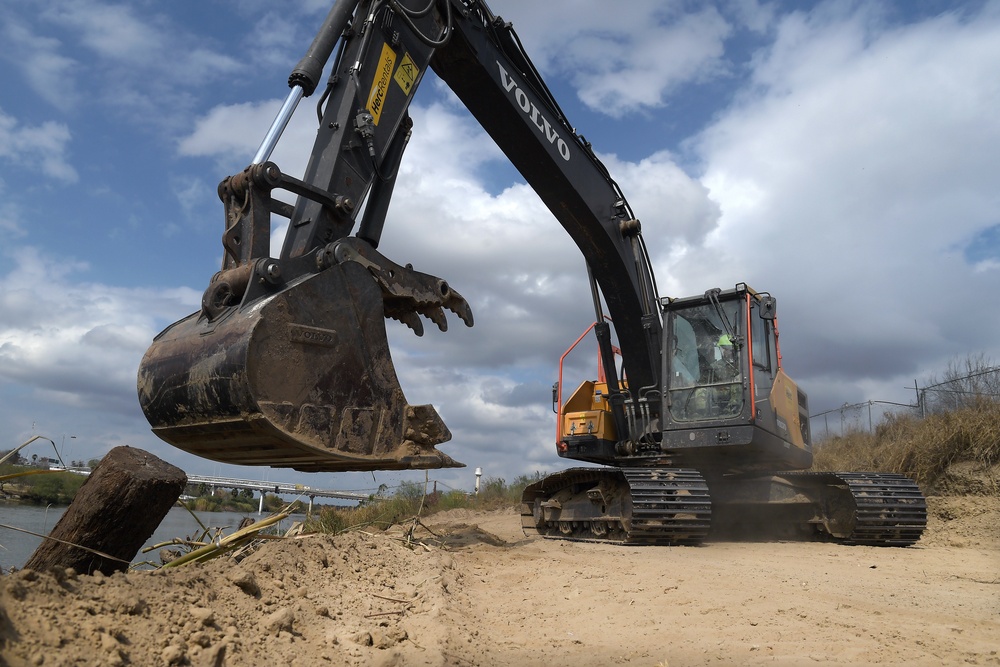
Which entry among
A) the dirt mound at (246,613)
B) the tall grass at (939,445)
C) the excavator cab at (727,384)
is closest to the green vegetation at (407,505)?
the dirt mound at (246,613)

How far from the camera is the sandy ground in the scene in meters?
2.50

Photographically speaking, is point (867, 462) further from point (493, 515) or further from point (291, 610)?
point (291, 610)

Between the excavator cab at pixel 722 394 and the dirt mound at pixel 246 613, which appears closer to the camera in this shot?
the dirt mound at pixel 246 613

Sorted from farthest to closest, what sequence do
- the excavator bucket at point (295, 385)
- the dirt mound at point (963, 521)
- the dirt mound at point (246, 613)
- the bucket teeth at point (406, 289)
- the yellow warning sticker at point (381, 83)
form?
the dirt mound at point (963, 521)
the yellow warning sticker at point (381, 83)
the bucket teeth at point (406, 289)
the excavator bucket at point (295, 385)
the dirt mound at point (246, 613)

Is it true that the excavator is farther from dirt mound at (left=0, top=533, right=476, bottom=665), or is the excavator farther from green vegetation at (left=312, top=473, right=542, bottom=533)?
green vegetation at (left=312, top=473, right=542, bottom=533)

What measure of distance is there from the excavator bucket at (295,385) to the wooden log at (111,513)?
0.24 meters

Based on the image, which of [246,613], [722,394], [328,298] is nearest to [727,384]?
Answer: [722,394]

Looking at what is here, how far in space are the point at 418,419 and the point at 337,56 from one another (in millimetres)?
2660

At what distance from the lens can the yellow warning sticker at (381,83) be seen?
5.11 m

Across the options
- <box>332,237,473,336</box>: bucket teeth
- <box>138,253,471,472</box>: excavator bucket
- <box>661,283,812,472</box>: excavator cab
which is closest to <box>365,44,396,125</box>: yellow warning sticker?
<box>332,237,473,336</box>: bucket teeth

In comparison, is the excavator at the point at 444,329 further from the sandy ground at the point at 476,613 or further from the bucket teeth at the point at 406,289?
the sandy ground at the point at 476,613

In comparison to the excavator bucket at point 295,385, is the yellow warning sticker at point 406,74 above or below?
above

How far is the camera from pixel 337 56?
514 centimetres

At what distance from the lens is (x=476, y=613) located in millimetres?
3855
